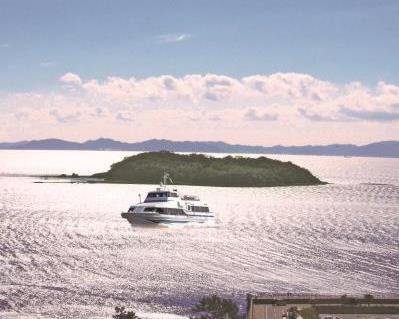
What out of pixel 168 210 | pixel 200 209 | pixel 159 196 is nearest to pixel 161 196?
pixel 159 196

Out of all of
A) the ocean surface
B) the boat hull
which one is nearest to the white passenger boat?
the boat hull

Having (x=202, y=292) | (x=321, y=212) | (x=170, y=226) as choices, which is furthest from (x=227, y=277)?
(x=321, y=212)

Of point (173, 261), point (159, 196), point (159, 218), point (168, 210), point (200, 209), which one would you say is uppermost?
point (159, 196)

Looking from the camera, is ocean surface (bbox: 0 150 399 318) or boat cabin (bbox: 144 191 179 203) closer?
ocean surface (bbox: 0 150 399 318)

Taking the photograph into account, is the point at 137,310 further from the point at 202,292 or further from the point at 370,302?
the point at 370,302

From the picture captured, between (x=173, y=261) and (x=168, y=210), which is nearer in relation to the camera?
(x=173, y=261)

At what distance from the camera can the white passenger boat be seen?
5546 inches

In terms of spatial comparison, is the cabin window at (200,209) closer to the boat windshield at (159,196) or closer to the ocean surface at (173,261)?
the ocean surface at (173,261)

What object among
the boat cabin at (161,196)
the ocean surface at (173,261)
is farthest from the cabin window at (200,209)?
the boat cabin at (161,196)

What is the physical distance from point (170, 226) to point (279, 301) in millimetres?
77687

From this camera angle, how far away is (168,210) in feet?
465

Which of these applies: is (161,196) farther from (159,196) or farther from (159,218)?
(159,218)

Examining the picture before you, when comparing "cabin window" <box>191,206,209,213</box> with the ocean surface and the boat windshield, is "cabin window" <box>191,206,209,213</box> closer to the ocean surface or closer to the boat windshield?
the ocean surface

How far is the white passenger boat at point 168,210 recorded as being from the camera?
141m
